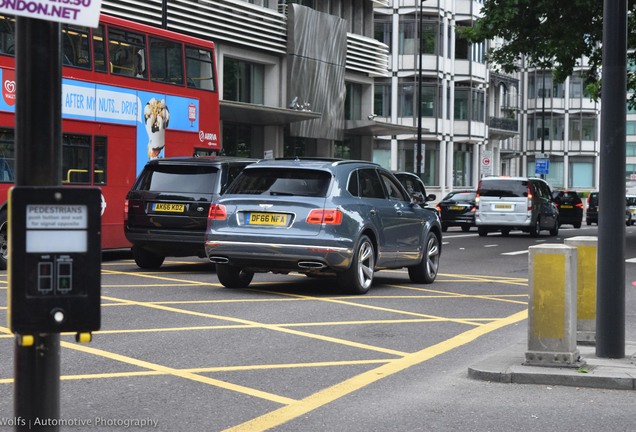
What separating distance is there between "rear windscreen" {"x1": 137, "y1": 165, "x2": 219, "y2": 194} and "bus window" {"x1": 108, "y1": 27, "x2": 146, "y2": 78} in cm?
287

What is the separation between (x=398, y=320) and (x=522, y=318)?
138 cm

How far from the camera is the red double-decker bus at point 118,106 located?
17.5 m

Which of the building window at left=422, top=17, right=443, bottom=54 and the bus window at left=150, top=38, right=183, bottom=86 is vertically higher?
the building window at left=422, top=17, right=443, bottom=54

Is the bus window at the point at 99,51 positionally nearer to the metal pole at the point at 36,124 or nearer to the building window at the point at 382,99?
the metal pole at the point at 36,124

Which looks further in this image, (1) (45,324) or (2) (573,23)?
(2) (573,23)

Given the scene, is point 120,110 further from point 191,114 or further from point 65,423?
point 65,423

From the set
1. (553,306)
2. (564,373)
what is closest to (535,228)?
(553,306)

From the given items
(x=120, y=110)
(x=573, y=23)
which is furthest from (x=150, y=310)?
(x=573, y=23)

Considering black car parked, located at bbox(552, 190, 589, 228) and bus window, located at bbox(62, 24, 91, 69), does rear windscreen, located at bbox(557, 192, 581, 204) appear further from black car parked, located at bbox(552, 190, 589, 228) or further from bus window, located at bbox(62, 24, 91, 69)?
bus window, located at bbox(62, 24, 91, 69)

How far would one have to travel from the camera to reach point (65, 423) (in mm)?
6199

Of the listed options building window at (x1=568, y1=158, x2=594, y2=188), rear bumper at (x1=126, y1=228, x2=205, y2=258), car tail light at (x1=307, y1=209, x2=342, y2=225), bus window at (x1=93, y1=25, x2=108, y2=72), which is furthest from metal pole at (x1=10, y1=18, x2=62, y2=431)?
building window at (x1=568, y1=158, x2=594, y2=188)

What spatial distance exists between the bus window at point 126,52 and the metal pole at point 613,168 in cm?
1233

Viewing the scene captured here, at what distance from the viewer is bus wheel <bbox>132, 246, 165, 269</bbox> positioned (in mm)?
17656

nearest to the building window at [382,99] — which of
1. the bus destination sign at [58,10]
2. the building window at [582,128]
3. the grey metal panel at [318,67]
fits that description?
the grey metal panel at [318,67]
